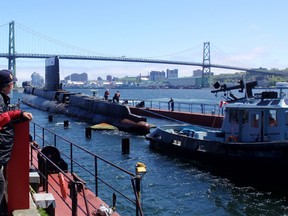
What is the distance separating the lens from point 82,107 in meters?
45.6

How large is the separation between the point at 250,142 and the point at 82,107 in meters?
30.1

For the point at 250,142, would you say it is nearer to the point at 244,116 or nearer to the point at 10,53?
the point at 244,116

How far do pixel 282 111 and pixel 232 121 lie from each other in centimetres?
280

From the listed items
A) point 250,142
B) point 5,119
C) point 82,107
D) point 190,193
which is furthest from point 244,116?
point 82,107

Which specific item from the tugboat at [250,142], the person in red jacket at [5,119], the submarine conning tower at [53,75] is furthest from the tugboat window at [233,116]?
the submarine conning tower at [53,75]

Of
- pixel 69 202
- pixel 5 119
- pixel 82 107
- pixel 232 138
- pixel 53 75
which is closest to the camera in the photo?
pixel 5 119

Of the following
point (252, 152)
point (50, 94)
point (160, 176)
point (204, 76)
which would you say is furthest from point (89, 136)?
point (204, 76)

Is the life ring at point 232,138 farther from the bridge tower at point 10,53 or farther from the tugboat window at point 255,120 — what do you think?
the bridge tower at point 10,53

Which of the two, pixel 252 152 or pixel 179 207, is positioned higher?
pixel 252 152

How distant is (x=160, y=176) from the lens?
62.1 feet

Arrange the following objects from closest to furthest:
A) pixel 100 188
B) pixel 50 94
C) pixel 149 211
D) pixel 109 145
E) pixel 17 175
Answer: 1. pixel 17 175
2. pixel 149 211
3. pixel 100 188
4. pixel 109 145
5. pixel 50 94

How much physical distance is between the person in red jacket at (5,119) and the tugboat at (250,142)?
12.7 meters

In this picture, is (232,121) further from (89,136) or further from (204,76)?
(204,76)

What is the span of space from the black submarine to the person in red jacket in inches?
1064
